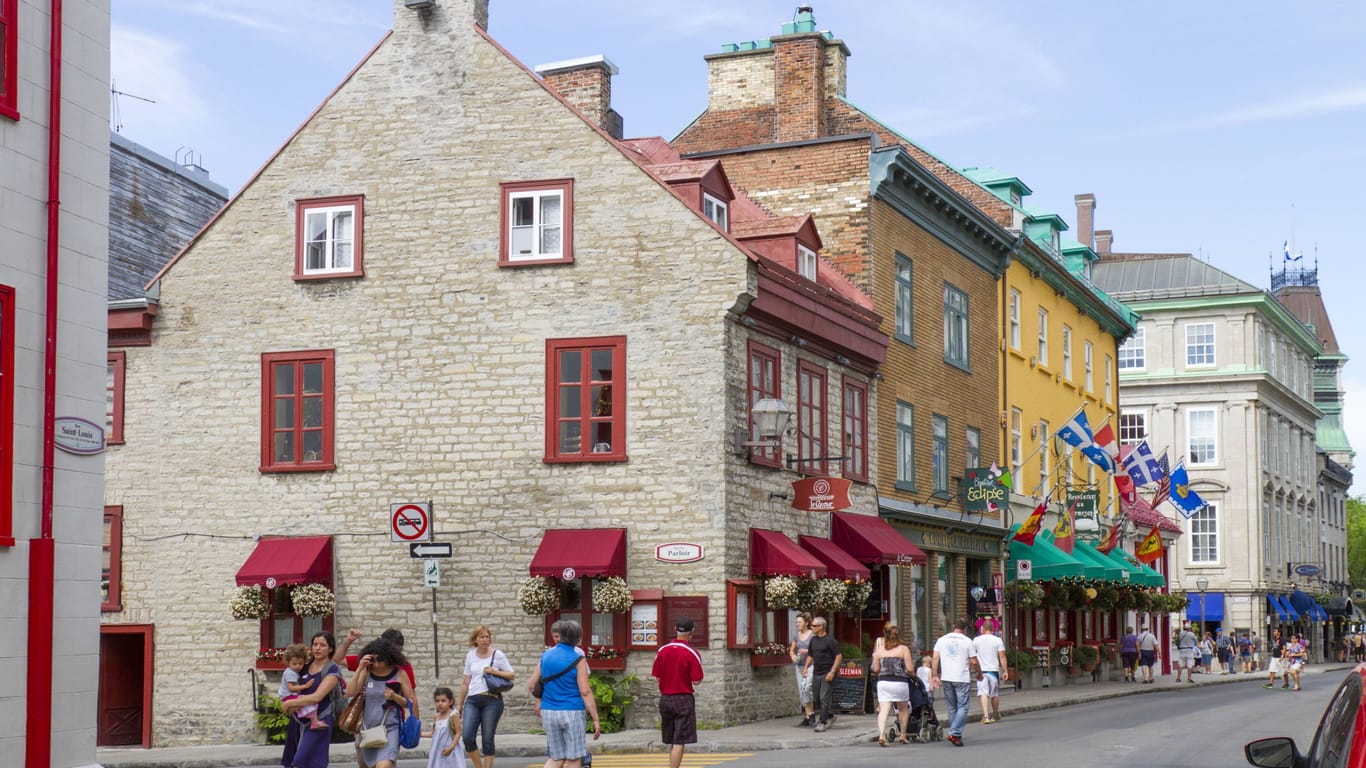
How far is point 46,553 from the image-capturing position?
44.4 ft

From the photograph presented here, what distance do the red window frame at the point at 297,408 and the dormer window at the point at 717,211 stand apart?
6.05 m

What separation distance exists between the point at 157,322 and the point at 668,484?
8551mm

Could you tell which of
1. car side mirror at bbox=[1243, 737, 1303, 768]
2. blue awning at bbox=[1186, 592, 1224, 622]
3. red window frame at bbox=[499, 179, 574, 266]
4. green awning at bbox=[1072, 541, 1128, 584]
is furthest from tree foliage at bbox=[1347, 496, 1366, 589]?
car side mirror at bbox=[1243, 737, 1303, 768]

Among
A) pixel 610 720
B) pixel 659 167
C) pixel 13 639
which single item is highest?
pixel 659 167

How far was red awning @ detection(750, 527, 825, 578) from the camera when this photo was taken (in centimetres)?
2458

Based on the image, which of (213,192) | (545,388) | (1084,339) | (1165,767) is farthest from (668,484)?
(1084,339)

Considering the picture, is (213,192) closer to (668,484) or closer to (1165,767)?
(668,484)

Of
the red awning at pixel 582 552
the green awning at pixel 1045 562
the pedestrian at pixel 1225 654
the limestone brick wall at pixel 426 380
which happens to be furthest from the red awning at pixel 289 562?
the pedestrian at pixel 1225 654

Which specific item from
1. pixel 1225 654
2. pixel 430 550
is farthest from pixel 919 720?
pixel 1225 654

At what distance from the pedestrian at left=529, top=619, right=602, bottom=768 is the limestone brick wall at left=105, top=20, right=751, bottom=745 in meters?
9.34

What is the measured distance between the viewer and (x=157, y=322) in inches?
1045

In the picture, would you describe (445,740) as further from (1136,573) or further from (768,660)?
(1136,573)

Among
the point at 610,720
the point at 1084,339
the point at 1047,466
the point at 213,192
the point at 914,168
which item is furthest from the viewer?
the point at 1084,339

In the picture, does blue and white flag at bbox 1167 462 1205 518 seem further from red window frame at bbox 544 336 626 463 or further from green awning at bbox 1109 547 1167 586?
red window frame at bbox 544 336 626 463
